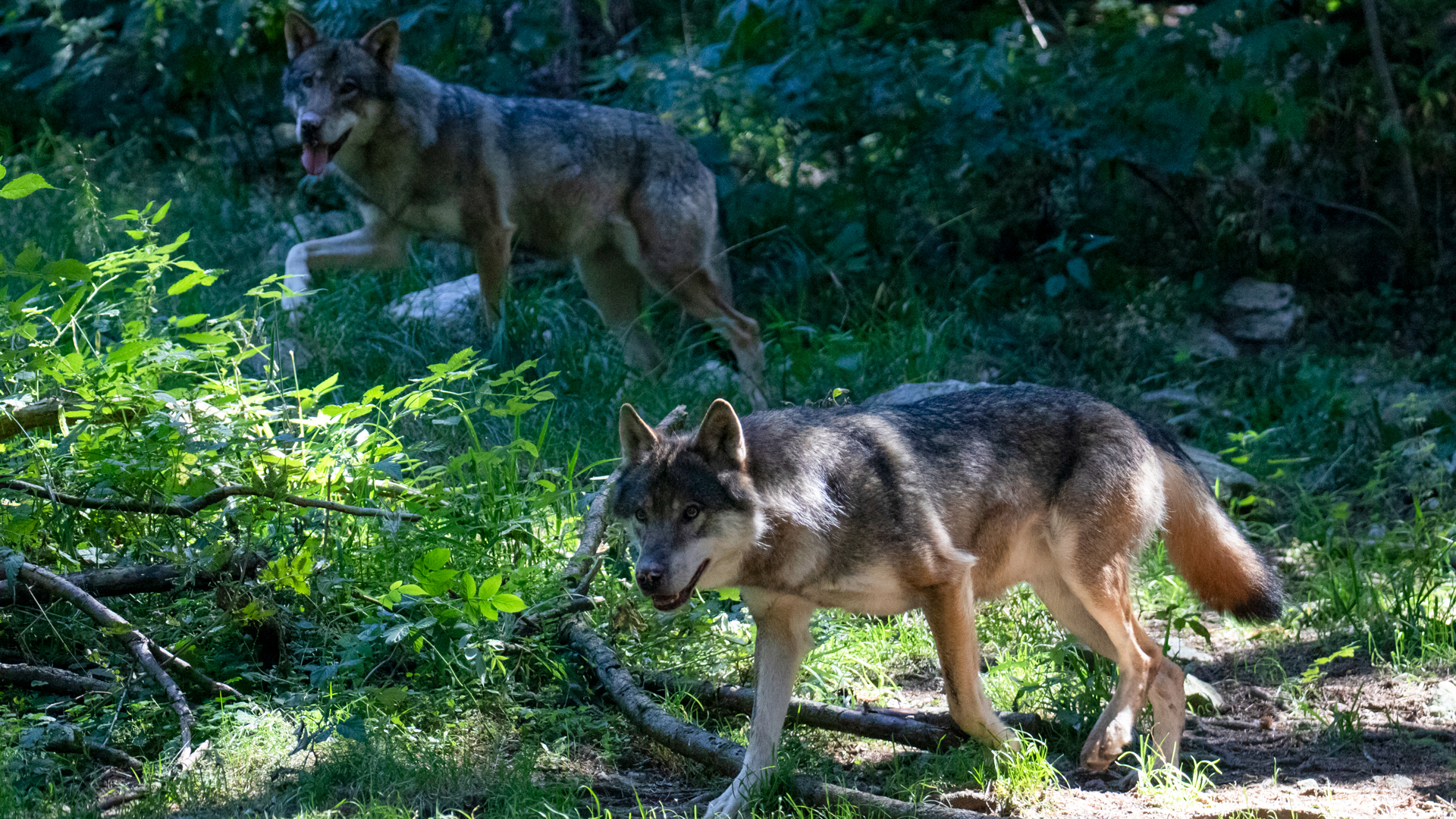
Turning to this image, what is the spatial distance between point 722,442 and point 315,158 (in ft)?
16.1

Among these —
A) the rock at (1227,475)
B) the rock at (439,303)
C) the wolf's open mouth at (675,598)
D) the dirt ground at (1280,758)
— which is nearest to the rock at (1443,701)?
the dirt ground at (1280,758)

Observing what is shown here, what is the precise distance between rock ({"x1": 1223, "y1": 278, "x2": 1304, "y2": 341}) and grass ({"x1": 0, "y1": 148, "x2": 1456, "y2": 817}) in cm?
22

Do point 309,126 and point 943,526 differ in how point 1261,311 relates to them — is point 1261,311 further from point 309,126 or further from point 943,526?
point 309,126

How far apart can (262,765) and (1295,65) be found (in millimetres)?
10210

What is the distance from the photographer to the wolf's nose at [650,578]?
12.3 feet

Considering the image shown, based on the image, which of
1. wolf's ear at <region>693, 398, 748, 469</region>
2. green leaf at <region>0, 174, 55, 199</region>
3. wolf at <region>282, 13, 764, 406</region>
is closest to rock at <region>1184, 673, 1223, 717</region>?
wolf's ear at <region>693, 398, 748, 469</region>

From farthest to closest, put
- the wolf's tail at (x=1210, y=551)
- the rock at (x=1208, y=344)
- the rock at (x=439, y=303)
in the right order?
1. the rock at (x=1208, y=344)
2. the rock at (x=439, y=303)
3. the wolf's tail at (x=1210, y=551)

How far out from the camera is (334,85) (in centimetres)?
792

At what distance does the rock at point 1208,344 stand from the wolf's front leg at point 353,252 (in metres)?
6.19

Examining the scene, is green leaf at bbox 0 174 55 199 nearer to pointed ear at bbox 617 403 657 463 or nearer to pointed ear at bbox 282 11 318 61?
pointed ear at bbox 617 403 657 463

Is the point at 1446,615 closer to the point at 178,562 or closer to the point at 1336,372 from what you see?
the point at 1336,372

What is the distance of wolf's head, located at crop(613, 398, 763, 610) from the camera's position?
3.86 metres

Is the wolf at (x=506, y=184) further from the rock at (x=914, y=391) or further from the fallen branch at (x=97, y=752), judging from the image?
the fallen branch at (x=97, y=752)

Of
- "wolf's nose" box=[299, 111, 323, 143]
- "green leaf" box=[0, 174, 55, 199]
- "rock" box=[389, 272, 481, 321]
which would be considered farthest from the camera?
"rock" box=[389, 272, 481, 321]
